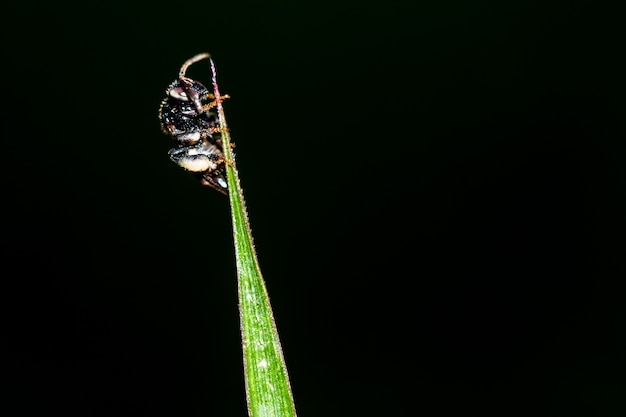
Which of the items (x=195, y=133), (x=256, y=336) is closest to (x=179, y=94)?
(x=195, y=133)

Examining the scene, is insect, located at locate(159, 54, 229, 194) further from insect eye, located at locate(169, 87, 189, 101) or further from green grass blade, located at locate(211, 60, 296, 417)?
green grass blade, located at locate(211, 60, 296, 417)

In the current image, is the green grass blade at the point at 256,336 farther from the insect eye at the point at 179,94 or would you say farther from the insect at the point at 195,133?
the insect eye at the point at 179,94

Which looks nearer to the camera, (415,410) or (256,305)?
(256,305)

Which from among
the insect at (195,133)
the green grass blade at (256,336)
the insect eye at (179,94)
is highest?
the insect eye at (179,94)

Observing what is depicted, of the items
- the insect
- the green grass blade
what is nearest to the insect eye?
the insect

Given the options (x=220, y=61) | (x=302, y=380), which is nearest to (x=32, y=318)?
(x=302, y=380)

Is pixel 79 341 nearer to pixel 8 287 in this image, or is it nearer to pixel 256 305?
pixel 8 287

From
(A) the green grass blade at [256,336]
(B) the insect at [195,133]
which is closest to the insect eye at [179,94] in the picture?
(B) the insect at [195,133]
